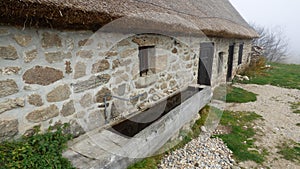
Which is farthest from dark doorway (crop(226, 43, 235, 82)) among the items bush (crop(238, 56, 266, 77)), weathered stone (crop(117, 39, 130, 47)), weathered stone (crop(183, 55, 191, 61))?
weathered stone (crop(117, 39, 130, 47))

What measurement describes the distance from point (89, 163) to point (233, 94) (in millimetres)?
5462

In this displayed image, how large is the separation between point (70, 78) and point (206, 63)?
14.2 ft

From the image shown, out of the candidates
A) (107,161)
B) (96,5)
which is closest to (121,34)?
(96,5)

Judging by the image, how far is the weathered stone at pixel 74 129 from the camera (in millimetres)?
2111

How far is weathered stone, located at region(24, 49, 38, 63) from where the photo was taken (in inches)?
64.8

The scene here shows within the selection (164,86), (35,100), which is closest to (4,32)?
(35,100)

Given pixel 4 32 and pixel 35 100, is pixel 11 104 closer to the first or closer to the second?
pixel 35 100

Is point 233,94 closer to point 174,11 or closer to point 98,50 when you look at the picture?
point 174,11

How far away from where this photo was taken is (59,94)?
195cm

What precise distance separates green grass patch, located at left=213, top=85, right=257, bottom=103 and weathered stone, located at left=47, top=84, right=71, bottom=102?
15.0 ft

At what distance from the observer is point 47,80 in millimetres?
1827

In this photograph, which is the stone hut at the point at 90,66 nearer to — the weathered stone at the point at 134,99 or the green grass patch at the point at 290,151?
the weathered stone at the point at 134,99

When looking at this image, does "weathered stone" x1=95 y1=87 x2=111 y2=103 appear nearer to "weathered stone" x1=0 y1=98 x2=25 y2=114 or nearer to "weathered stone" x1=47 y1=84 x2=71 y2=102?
"weathered stone" x1=47 y1=84 x2=71 y2=102

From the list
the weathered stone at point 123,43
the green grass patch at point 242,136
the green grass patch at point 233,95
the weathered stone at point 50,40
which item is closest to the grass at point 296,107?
the green grass patch at point 233,95
